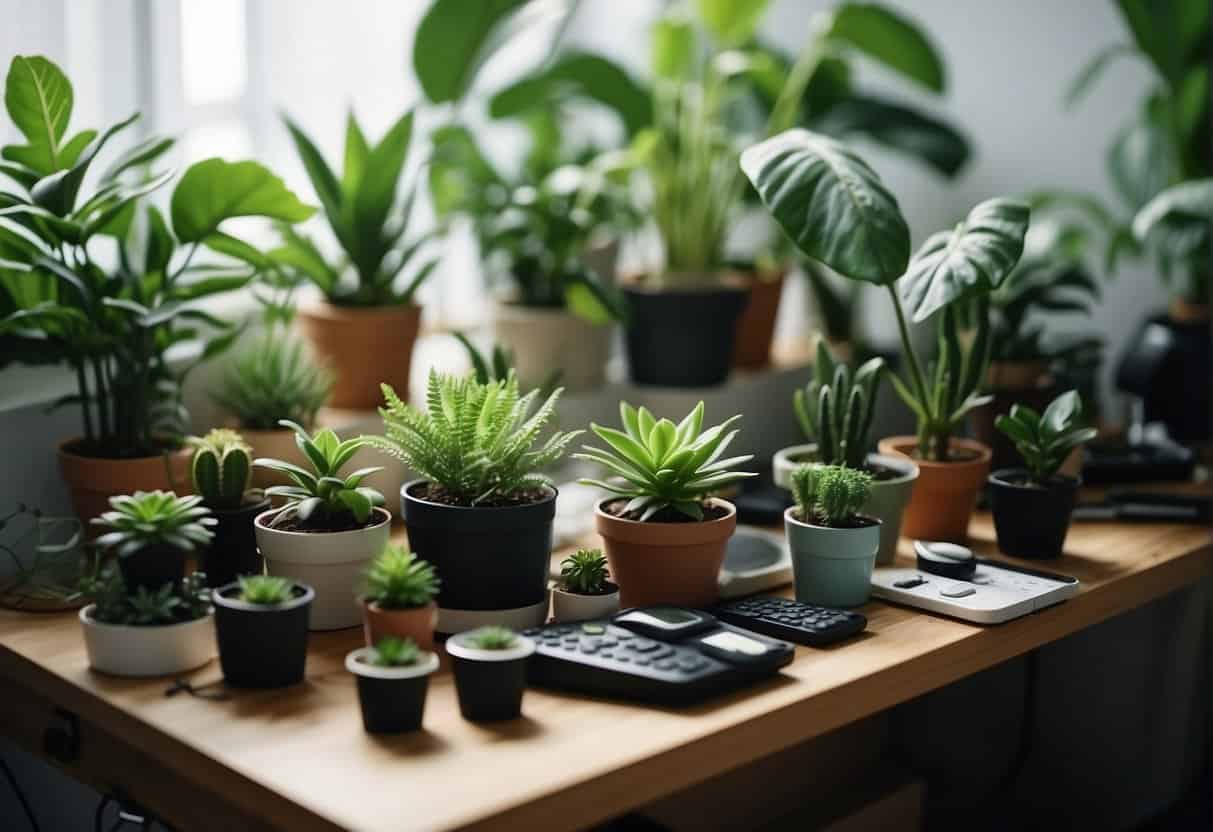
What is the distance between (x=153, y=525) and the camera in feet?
4.39

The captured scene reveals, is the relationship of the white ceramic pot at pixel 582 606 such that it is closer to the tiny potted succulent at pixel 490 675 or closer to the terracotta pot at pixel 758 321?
the tiny potted succulent at pixel 490 675

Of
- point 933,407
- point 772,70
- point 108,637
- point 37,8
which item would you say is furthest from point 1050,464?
point 37,8

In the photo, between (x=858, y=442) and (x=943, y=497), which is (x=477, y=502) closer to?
(x=858, y=442)

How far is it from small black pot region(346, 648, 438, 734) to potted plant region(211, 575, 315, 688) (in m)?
0.10


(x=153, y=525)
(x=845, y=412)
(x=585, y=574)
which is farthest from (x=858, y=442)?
(x=153, y=525)

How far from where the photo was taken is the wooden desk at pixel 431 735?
3.67 feet

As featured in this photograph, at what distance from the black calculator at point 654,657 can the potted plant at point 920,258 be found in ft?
1.33

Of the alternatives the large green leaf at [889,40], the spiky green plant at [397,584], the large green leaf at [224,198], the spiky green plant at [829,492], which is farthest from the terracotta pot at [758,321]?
the spiky green plant at [397,584]

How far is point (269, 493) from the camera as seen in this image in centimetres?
145

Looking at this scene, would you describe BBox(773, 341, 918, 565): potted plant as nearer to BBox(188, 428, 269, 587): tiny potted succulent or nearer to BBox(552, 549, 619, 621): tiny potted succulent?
BBox(552, 549, 619, 621): tiny potted succulent

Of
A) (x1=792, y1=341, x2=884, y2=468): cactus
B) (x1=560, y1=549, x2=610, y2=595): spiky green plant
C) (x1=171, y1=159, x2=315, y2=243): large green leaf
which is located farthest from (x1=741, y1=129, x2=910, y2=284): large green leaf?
(x1=171, y1=159, x2=315, y2=243): large green leaf

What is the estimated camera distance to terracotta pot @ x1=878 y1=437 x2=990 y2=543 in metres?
1.76

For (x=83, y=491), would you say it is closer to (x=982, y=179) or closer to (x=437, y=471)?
(x=437, y=471)

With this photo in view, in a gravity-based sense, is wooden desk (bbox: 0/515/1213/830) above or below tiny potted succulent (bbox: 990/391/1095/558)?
below
